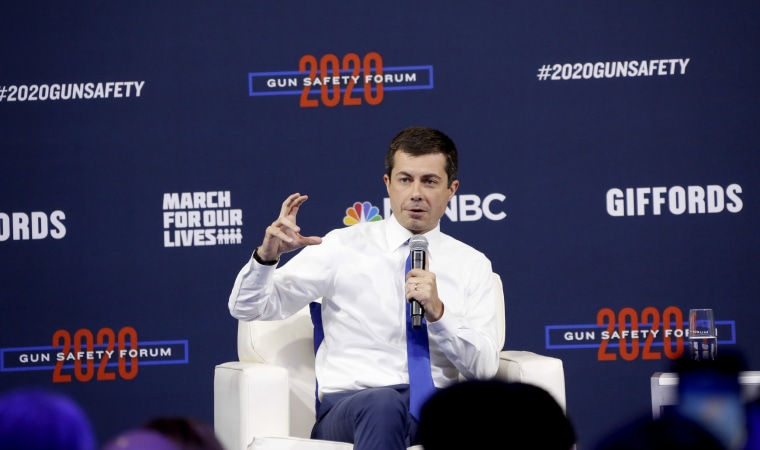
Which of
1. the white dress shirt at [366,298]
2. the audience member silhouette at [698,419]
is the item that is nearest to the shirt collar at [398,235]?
the white dress shirt at [366,298]

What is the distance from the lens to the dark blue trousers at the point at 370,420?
2.61 m

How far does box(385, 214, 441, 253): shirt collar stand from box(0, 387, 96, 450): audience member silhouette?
221cm

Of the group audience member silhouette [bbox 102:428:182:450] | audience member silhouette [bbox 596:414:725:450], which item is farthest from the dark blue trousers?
audience member silhouette [bbox 596:414:725:450]

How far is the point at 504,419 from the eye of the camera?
948 millimetres

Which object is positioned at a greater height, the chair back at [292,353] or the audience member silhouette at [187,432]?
the audience member silhouette at [187,432]

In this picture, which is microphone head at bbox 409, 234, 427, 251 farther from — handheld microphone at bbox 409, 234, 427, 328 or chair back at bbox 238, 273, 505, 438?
chair back at bbox 238, 273, 505, 438

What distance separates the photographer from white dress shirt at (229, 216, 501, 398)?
3045 mm

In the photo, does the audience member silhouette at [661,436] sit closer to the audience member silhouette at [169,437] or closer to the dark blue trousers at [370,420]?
the audience member silhouette at [169,437]

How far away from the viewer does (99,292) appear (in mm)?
4438

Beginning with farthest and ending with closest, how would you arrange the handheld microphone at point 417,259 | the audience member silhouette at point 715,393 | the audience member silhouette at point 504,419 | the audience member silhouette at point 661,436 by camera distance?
the handheld microphone at point 417,259, the audience member silhouette at point 715,393, the audience member silhouette at point 504,419, the audience member silhouette at point 661,436

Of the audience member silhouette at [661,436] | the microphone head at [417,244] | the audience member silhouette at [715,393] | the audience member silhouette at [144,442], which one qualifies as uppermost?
the microphone head at [417,244]

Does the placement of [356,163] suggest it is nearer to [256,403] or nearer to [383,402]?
[256,403]

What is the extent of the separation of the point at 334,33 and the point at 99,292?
167 centimetres

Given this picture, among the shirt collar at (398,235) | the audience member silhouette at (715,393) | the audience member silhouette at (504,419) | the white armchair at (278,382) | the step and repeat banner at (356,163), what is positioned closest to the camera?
the audience member silhouette at (504,419)
